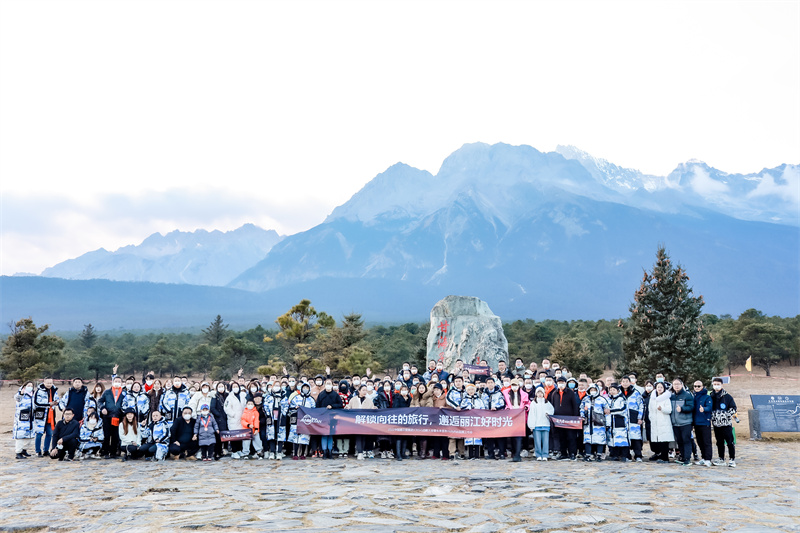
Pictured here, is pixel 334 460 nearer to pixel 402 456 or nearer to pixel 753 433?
pixel 402 456

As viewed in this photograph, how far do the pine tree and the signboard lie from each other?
6722 mm

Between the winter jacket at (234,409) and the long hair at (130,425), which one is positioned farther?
the winter jacket at (234,409)

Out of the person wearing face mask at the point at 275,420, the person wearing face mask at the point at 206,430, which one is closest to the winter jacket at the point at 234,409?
the person wearing face mask at the point at 206,430

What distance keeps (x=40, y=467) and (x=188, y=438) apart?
8.63ft

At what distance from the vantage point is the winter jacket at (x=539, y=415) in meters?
12.8

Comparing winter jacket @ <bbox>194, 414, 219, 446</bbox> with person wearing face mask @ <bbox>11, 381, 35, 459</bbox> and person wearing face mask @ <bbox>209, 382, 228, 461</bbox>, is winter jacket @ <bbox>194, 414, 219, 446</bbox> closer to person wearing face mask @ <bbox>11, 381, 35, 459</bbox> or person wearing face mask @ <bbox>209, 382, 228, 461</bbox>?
person wearing face mask @ <bbox>209, 382, 228, 461</bbox>

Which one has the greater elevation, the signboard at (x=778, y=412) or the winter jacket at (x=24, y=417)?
the winter jacket at (x=24, y=417)

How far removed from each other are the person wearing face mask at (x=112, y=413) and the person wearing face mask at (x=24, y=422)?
4.88ft

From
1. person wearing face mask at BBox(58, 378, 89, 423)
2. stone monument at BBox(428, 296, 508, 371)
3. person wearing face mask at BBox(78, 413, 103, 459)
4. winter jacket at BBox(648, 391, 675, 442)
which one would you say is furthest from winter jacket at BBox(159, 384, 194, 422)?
stone monument at BBox(428, 296, 508, 371)

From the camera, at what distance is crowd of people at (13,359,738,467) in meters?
12.6

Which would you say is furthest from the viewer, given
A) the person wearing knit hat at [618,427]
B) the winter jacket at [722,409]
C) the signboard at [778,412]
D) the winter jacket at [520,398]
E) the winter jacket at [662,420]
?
the signboard at [778,412]

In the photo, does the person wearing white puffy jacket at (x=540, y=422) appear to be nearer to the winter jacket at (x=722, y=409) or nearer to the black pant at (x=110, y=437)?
the winter jacket at (x=722, y=409)

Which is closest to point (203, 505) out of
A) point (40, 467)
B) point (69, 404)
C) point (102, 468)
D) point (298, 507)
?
point (298, 507)

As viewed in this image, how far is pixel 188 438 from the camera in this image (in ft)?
42.0
